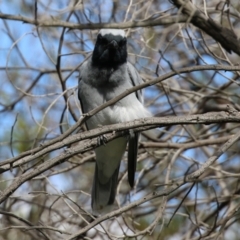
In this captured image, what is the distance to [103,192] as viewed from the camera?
512 cm

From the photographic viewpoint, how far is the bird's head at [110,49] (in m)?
4.61

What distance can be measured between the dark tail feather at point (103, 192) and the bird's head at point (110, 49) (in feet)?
3.23

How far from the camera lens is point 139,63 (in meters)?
5.28

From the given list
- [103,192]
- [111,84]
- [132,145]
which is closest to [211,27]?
[111,84]

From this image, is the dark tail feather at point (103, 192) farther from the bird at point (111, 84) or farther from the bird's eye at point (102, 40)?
the bird's eye at point (102, 40)

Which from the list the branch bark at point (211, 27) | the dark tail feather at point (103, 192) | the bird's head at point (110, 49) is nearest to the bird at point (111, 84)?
the bird's head at point (110, 49)

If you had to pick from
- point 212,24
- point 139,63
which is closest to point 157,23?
point 212,24

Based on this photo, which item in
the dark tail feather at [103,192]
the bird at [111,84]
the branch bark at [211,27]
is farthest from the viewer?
the dark tail feather at [103,192]

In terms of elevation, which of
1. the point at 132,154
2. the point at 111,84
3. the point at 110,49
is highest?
the point at 110,49

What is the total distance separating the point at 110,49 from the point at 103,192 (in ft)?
4.20

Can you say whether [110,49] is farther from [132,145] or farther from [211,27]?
[211,27]

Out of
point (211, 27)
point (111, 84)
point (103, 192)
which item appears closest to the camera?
point (211, 27)

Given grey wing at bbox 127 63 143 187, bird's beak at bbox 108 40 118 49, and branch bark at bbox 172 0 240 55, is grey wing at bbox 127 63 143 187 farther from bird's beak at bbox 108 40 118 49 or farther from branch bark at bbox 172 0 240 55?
branch bark at bbox 172 0 240 55

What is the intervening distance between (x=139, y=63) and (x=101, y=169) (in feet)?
3.28
